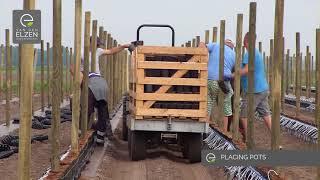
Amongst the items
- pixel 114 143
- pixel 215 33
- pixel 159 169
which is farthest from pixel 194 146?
pixel 215 33

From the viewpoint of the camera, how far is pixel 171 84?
8289 mm

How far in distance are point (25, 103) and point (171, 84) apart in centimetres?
375

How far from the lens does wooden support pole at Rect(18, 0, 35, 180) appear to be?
185 inches

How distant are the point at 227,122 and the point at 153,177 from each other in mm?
3349

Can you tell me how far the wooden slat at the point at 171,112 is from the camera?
8289mm

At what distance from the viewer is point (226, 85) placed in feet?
33.8

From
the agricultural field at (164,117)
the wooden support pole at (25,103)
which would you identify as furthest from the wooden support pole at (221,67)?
the wooden support pole at (25,103)

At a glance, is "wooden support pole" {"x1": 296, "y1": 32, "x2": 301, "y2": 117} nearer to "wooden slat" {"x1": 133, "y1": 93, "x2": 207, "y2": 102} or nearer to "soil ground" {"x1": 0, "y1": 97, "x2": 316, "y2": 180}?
"soil ground" {"x1": 0, "y1": 97, "x2": 316, "y2": 180}

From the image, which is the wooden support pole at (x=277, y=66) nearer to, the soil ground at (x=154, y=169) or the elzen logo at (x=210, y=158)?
the elzen logo at (x=210, y=158)

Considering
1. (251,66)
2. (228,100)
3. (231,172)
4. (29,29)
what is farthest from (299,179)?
(29,29)

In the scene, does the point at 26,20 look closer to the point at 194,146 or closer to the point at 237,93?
the point at 194,146

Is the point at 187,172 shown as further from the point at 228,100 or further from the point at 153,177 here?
the point at 228,100

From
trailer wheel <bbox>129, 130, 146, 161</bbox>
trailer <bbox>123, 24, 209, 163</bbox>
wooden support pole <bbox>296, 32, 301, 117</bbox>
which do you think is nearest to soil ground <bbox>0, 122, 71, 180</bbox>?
trailer wheel <bbox>129, 130, 146, 161</bbox>

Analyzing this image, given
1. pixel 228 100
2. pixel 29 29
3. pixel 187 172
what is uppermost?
pixel 29 29
